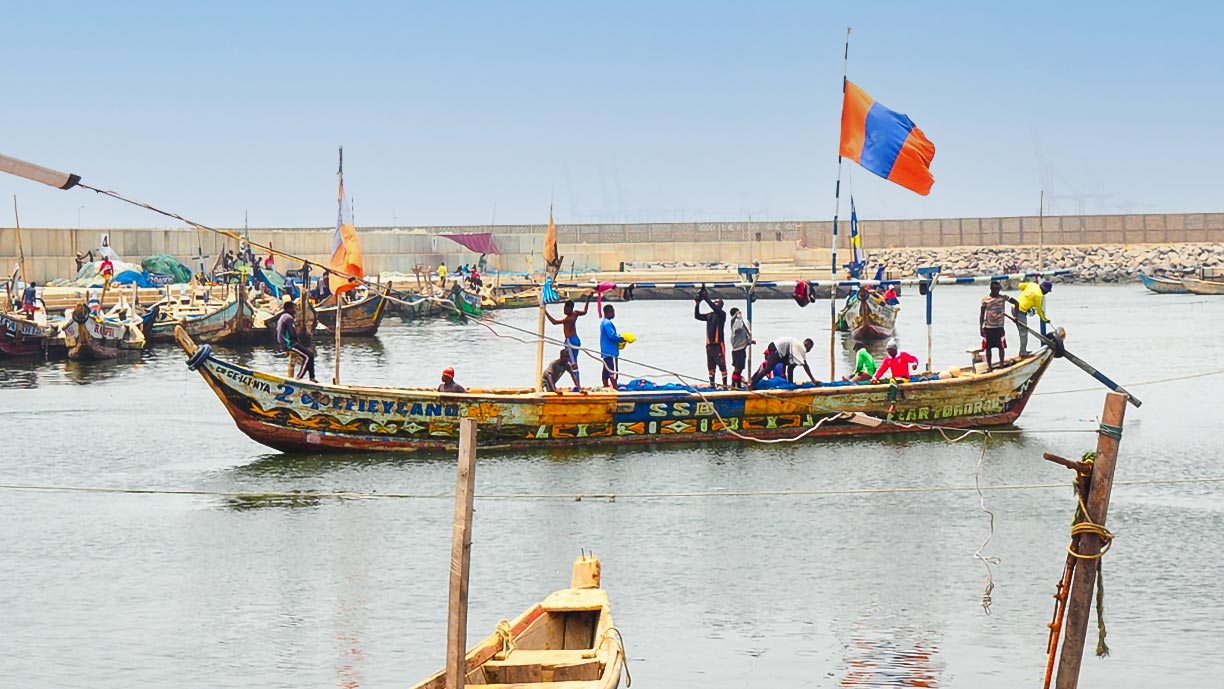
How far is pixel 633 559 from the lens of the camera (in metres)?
16.8

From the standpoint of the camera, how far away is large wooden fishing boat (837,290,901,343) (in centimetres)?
4453

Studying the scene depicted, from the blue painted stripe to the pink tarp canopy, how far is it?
63.7 m

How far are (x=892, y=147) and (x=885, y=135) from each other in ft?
0.68

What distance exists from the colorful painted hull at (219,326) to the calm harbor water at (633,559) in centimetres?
1774

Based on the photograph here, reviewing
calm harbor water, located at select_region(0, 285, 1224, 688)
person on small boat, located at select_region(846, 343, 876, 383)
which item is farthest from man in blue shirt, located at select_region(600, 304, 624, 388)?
person on small boat, located at select_region(846, 343, 876, 383)

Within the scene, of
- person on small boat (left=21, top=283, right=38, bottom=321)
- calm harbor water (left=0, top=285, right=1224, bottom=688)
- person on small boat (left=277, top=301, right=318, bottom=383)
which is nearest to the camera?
calm harbor water (left=0, top=285, right=1224, bottom=688)

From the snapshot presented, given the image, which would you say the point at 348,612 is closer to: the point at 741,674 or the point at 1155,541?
the point at 741,674

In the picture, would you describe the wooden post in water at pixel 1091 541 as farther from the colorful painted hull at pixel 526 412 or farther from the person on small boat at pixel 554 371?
the person on small boat at pixel 554 371

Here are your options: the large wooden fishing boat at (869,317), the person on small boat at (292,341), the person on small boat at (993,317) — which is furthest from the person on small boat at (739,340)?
the large wooden fishing boat at (869,317)

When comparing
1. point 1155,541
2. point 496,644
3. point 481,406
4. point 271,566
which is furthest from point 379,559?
point 1155,541

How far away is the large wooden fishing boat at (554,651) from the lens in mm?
9891

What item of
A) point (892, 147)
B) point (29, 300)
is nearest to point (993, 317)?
point (892, 147)

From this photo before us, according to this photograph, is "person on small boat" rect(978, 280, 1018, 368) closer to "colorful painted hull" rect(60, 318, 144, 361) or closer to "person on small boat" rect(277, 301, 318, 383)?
"person on small boat" rect(277, 301, 318, 383)

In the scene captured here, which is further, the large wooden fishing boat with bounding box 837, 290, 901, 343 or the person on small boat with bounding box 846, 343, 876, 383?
the large wooden fishing boat with bounding box 837, 290, 901, 343
